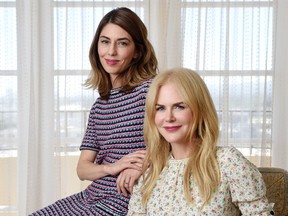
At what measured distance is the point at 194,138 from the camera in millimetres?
1777

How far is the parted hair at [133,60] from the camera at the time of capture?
2047mm

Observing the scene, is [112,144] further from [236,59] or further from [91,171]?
[236,59]

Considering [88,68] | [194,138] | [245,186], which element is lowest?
[245,186]

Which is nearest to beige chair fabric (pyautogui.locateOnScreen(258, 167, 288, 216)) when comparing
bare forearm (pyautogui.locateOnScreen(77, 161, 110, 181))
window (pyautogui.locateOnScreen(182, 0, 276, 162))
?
bare forearm (pyautogui.locateOnScreen(77, 161, 110, 181))

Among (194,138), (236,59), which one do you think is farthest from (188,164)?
(236,59)

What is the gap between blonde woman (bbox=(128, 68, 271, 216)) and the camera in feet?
5.40

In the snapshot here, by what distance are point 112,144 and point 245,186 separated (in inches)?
24.6

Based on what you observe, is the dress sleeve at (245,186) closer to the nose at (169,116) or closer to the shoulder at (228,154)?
the shoulder at (228,154)

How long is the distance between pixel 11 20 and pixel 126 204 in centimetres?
216

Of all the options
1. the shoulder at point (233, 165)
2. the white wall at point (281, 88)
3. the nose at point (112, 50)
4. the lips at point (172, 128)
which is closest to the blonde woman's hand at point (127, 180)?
the lips at point (172, 128)

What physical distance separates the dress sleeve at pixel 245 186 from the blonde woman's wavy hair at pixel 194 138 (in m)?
0.05

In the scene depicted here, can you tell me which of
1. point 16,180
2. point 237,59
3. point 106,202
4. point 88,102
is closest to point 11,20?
point 88,102

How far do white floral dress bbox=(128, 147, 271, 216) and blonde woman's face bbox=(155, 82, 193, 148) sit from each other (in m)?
0.10

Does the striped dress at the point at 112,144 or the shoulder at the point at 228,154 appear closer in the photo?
the shoulder at the point at 228,154
